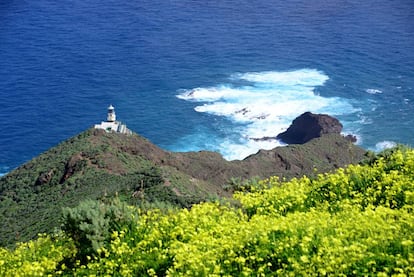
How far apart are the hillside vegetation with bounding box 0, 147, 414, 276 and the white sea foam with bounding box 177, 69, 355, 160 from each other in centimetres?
5168

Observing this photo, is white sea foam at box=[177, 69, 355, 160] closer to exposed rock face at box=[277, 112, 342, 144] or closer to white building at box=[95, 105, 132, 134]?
exposed rock face at box=[277, 112, 342, 144]

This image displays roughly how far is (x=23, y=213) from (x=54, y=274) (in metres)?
23.7

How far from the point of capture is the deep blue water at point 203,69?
78.7 meters

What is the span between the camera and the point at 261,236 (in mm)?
15125

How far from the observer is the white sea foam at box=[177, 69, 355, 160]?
2963 inches

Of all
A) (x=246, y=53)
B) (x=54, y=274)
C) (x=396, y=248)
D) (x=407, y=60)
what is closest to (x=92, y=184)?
(x=54, y=274)

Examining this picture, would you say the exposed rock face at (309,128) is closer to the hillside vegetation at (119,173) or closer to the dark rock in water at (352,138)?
the dark rock in water at (352,138)

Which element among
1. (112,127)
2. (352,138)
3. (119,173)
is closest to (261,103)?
(352,138)

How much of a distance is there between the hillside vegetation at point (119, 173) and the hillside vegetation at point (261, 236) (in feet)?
27.7

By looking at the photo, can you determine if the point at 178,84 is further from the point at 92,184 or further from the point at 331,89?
the point at 92,184

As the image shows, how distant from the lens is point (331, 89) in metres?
88.9

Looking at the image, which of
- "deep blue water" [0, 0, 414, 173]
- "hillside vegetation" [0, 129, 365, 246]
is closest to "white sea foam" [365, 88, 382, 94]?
"deep blue water" [0, 0, 414, 173]

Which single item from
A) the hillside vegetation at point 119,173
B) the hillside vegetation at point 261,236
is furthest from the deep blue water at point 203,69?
the hillside vegetation at point 261,236

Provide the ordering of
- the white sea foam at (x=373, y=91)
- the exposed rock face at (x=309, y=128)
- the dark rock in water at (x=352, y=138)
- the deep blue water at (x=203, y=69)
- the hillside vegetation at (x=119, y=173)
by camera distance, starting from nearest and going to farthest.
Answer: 1. the hillside vegetation at (x=119, y=173)
2. the dark rock in water at (x=352, y=138)
3. the exposed rock face at (x=309, y=128)
4. the deep blue water at (x=203, y=69)
5. the white sea foam at (x=373, y=91)
